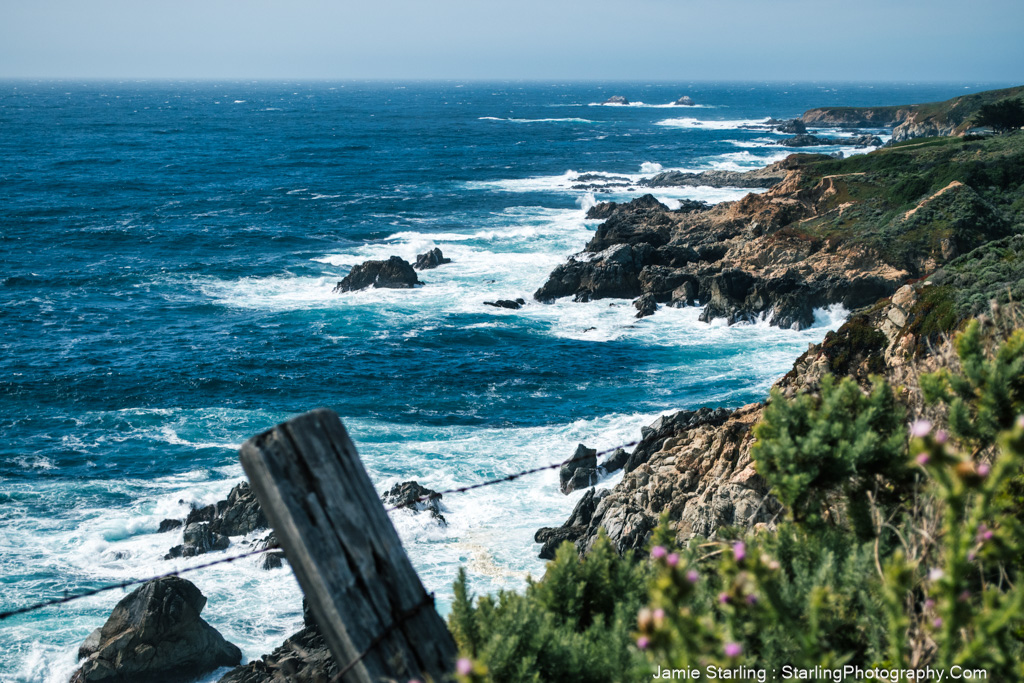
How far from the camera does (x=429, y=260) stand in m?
41.8

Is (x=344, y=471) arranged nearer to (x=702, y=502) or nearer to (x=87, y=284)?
(x=702, y=502)

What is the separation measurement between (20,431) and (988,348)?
2588 centimetres

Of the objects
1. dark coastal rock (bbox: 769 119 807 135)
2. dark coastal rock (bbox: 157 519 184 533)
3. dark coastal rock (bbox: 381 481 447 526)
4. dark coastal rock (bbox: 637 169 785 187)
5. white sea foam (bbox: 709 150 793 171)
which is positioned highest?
dark coastal rock (bbox: 769 119 807 135)

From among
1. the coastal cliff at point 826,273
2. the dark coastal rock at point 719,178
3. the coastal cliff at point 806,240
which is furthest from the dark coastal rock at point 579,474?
the dark coastal rock at point 719,178

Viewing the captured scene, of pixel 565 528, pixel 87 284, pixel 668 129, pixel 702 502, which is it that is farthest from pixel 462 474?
pixel 668 129

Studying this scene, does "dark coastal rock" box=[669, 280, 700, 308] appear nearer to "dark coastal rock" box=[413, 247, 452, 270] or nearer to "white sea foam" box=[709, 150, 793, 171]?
"dark coastal rock" box=[413, 247, 452, 270]

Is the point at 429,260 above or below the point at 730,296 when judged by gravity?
above

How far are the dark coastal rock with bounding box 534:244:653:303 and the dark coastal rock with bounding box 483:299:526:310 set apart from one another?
113cm

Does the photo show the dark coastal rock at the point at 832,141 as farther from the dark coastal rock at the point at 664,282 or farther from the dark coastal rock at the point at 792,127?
the dark coastal rock at the point at 664,282

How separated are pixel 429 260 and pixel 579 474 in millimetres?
25686

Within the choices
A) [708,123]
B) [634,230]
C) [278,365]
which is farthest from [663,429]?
[708,123]

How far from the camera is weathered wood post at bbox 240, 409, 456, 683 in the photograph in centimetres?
313

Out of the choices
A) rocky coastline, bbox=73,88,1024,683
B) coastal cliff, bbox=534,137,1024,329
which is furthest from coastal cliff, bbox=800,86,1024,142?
rocky coastline, bbox=73,88,1024,683

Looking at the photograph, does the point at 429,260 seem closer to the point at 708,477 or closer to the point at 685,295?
the point at 685,295
